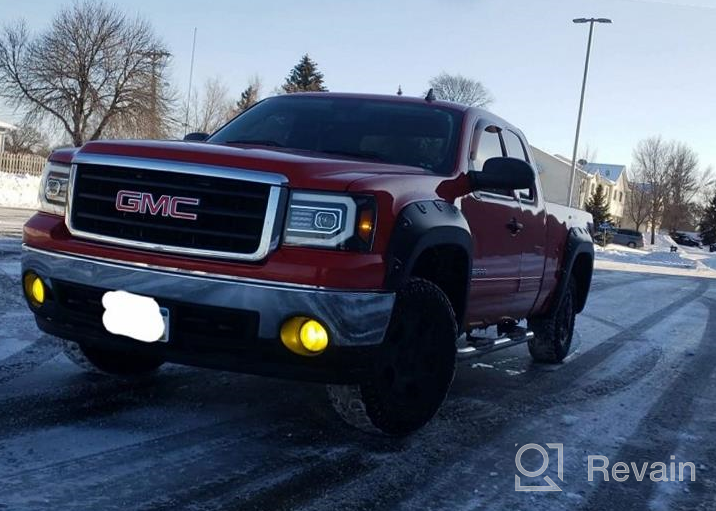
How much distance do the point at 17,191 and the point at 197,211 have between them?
87.0ft

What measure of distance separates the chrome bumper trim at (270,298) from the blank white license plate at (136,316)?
0.04 m

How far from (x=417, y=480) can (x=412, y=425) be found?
0.55m

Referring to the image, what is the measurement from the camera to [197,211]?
10.8ft

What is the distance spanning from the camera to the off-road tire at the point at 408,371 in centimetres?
354

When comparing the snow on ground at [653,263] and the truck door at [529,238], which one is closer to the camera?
the truck door at [529,238]

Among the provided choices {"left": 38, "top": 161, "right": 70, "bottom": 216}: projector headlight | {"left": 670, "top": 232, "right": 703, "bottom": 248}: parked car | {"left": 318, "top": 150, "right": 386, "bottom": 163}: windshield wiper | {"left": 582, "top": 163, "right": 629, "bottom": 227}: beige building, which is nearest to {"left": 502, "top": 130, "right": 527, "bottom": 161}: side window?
{"left": 318, "top": 150, "right": 386, "bottom": 163}: windshield wiper

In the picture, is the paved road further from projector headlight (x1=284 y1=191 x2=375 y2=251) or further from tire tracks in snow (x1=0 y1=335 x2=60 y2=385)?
projector headlight (x1=284 y1=191 x2=375 y2=251)

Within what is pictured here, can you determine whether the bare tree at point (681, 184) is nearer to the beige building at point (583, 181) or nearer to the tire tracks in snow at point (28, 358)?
the beige building at point (583, 181)

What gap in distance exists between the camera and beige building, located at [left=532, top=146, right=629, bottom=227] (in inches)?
2648

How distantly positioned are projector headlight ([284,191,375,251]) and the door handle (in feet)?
5.99

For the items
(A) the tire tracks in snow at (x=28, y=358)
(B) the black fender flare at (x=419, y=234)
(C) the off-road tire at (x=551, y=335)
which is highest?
(B) the black fender flare at (x=419, y=234)

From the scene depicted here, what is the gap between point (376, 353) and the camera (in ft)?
11.0

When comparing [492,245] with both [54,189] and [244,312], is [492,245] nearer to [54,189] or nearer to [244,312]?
[244,312]

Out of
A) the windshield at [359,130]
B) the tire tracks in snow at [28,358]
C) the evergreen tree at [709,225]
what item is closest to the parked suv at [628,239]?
the evergreen tree at [709,225]
